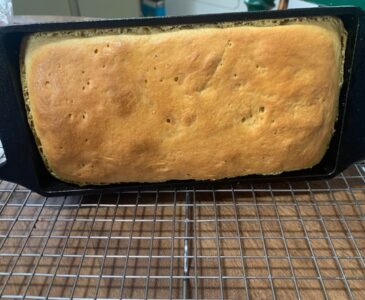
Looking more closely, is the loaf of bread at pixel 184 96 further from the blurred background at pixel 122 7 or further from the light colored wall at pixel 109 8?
the light colored wall at pixel 109 8

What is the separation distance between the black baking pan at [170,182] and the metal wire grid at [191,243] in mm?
37

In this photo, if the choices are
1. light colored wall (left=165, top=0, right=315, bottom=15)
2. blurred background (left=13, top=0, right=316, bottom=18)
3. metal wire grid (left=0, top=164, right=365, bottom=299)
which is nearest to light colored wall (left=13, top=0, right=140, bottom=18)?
blurred background (left=13, top=0, right=316, bottom=18)

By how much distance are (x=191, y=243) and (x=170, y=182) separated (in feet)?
0.48

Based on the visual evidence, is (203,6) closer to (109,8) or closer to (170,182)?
(109,8)

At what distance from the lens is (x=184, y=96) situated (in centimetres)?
66

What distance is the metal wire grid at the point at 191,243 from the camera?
1.88ft

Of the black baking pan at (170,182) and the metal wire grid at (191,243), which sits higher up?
the black baking pan at (170,182)

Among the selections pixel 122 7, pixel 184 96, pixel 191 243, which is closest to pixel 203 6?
pixel 122 7

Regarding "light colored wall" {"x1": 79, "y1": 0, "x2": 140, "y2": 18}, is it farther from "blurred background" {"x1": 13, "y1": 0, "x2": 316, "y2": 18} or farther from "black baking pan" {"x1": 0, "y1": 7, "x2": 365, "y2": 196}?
"black baking pan" {"x1": 0, "y1": 7, "x2": 365, "y2": 196}

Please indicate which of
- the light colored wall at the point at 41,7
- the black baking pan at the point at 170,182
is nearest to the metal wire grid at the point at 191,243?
the black baking pan at the point at 170,182

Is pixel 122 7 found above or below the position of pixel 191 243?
below

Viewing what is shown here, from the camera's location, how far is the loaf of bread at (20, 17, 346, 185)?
2.09 feet

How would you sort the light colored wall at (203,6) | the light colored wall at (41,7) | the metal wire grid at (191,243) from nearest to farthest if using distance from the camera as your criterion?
the metal wire grid at (191,243)
the light colored wall at (41,7)
the light colored wall at (203,6)

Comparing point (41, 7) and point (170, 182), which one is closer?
point (170, 182)
